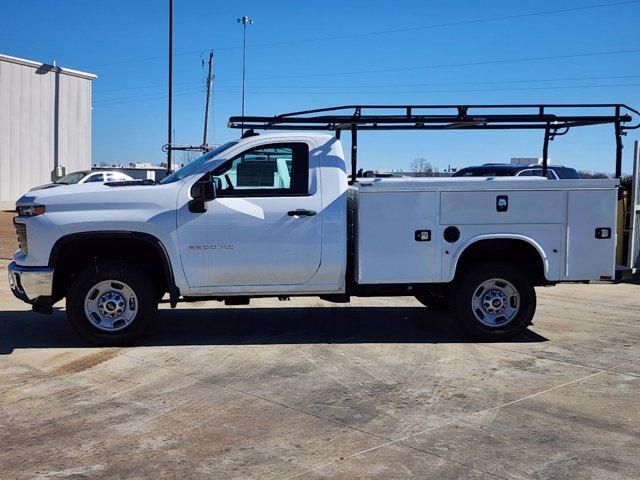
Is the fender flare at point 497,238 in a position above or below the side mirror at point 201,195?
below

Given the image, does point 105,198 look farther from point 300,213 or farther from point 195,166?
point 300,213

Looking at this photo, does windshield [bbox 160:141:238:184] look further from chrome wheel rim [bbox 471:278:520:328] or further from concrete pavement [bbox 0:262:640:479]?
chrome wheel rim [bbox 471:278:520:328]

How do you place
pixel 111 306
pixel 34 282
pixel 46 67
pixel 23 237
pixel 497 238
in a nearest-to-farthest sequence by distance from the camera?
1. pixel 34 282
2. pixel 23 237
3. pixel 111 306
4. pixel 497 238
5. pixel 46 67

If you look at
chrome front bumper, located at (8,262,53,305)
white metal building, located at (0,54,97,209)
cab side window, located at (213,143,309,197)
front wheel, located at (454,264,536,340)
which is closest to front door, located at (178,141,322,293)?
cab side window, located at (213,143,309,197)

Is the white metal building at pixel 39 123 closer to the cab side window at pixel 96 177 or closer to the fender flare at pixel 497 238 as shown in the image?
the cab side window at pixel 96 177

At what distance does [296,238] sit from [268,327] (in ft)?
5.29

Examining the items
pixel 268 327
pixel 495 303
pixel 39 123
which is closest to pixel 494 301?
pixel 495 303

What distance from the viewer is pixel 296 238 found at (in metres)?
7.08

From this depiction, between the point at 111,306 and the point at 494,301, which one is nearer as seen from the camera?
the point at 111,306

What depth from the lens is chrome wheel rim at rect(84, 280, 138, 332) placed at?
7.03 m

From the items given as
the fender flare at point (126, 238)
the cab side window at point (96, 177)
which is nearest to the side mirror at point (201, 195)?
the fender flare at point (126, 238)

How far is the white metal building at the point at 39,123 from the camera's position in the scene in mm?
29469

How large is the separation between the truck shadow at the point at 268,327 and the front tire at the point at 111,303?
12.3 inches

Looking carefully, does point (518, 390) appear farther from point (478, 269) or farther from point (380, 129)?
point (380, 129)
